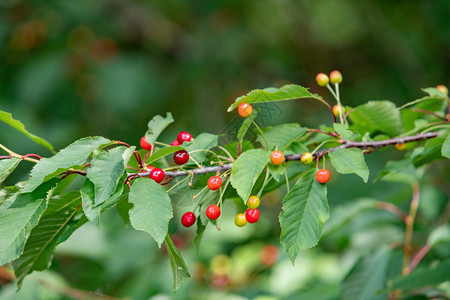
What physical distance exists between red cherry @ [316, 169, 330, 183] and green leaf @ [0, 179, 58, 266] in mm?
649

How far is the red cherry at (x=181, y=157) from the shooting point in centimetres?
115

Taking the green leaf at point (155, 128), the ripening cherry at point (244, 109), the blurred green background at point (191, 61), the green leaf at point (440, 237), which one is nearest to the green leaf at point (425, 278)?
the green leaf at point (440, 237)

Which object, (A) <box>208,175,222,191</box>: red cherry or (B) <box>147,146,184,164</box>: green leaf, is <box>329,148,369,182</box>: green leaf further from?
(B) <box>147,146,184,164</box>: green leaf

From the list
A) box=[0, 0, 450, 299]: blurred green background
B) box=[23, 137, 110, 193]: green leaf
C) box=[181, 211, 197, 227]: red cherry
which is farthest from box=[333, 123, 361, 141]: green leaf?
box=[0, 0, 450, 299]: blurred green background

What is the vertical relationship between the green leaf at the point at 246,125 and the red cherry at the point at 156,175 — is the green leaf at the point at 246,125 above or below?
above

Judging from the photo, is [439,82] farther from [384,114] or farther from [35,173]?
[35,173]

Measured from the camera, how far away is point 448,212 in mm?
2508

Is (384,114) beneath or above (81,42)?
above

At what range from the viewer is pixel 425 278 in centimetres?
149

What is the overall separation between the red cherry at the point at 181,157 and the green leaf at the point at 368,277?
0.94 metres

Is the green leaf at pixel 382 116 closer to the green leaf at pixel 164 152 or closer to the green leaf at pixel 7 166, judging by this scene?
the green leaf at pixel 164 152

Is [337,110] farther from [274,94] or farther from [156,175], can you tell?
[156,175]

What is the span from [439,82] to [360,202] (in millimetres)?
3053

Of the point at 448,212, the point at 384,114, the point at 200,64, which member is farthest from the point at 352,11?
the point at 384,114
